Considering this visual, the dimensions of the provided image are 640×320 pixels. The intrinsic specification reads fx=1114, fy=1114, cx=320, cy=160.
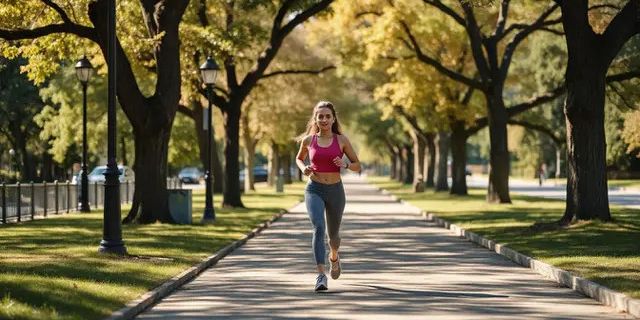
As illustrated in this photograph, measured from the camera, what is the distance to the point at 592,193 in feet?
71.4

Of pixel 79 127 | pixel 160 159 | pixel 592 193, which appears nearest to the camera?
pixel 592 193

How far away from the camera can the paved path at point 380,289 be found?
10.7 meters

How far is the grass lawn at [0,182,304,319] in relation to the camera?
34.2ft

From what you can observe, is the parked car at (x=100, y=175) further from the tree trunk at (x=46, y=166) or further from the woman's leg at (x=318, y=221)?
the woman's leg at (x=318, y=221)

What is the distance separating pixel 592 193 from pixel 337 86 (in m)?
35.2

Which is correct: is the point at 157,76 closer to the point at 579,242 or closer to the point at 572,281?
the point at 579,242

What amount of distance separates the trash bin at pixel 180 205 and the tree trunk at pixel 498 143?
14.9 meters

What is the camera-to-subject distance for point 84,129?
3369 cm

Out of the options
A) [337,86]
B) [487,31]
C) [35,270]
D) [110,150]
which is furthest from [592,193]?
[337,86]

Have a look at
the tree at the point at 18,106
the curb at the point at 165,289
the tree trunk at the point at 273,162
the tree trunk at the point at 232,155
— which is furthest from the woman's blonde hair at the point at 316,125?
the tree trunk at the point at 273,162

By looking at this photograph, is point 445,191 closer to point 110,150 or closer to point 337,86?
point 337,86

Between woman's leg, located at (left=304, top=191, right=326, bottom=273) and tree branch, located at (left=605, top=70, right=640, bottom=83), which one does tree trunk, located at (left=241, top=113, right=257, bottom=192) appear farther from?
woman's leg, located at (left=304, top=191, right=326, bottom=273)

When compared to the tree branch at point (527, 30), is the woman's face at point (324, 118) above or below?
below

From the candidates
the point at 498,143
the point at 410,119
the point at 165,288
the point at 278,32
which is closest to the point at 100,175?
the point at 410,119
